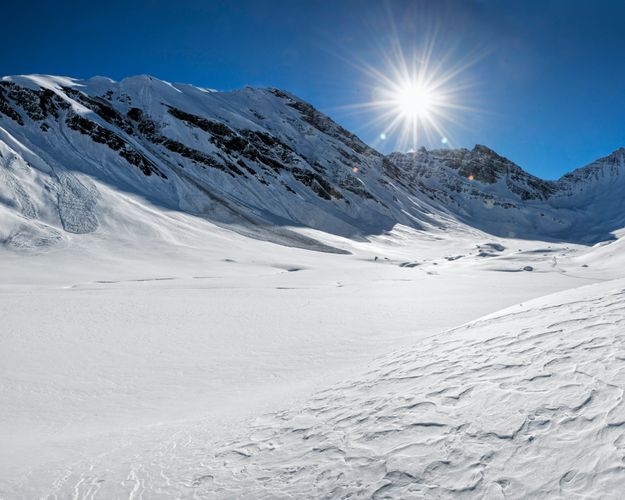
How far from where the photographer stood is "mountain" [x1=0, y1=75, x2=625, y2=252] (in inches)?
1369

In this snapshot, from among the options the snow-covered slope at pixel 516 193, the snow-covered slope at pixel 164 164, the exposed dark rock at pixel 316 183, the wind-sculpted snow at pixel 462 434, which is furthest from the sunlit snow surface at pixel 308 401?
the snow-covered slope at pixel 516 193

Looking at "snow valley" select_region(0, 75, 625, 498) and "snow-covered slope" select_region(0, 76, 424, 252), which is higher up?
"snow-covered slope" select_region(0, 76, 424, 252)

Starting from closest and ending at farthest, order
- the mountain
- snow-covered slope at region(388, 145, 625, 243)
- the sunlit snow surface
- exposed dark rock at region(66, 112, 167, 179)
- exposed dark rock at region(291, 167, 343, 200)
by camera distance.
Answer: the sunlit snow surface, the mountain, exposed dark rock at region(66, 112, 167, 179), exposed dark rock at region(291, 167, 343, 200), snow-covered slope at region(388, 145, 625, 243)

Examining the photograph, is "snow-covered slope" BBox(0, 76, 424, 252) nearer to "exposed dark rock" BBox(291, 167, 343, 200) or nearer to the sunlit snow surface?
"exposed dark rock" BBox(291, 167, 343, 200)

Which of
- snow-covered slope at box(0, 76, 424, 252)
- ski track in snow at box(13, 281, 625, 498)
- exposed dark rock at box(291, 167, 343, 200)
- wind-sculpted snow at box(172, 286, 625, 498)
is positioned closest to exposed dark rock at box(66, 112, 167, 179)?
snow-covered slope at box(0, 76, 424, 252)

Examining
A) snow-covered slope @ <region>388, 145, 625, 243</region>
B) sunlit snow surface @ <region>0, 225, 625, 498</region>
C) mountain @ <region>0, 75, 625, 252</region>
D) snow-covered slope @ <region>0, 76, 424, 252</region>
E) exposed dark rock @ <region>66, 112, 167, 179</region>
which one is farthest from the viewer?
snow-covered slope @ <region>388, 145, 625, 243</region>

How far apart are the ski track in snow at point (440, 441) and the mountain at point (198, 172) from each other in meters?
28.0

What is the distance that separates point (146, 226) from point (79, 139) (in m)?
26.0

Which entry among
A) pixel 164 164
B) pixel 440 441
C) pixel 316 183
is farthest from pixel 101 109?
pixel 440 441

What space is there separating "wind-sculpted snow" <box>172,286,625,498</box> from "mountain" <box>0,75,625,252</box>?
2841 cm

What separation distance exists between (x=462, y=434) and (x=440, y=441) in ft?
0.68

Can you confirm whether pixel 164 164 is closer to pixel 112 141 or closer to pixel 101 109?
pixel 112 141

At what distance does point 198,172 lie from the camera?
199 ft

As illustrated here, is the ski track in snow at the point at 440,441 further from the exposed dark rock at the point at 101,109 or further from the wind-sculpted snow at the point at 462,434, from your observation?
the exposed dark rock at the point at 101,109
